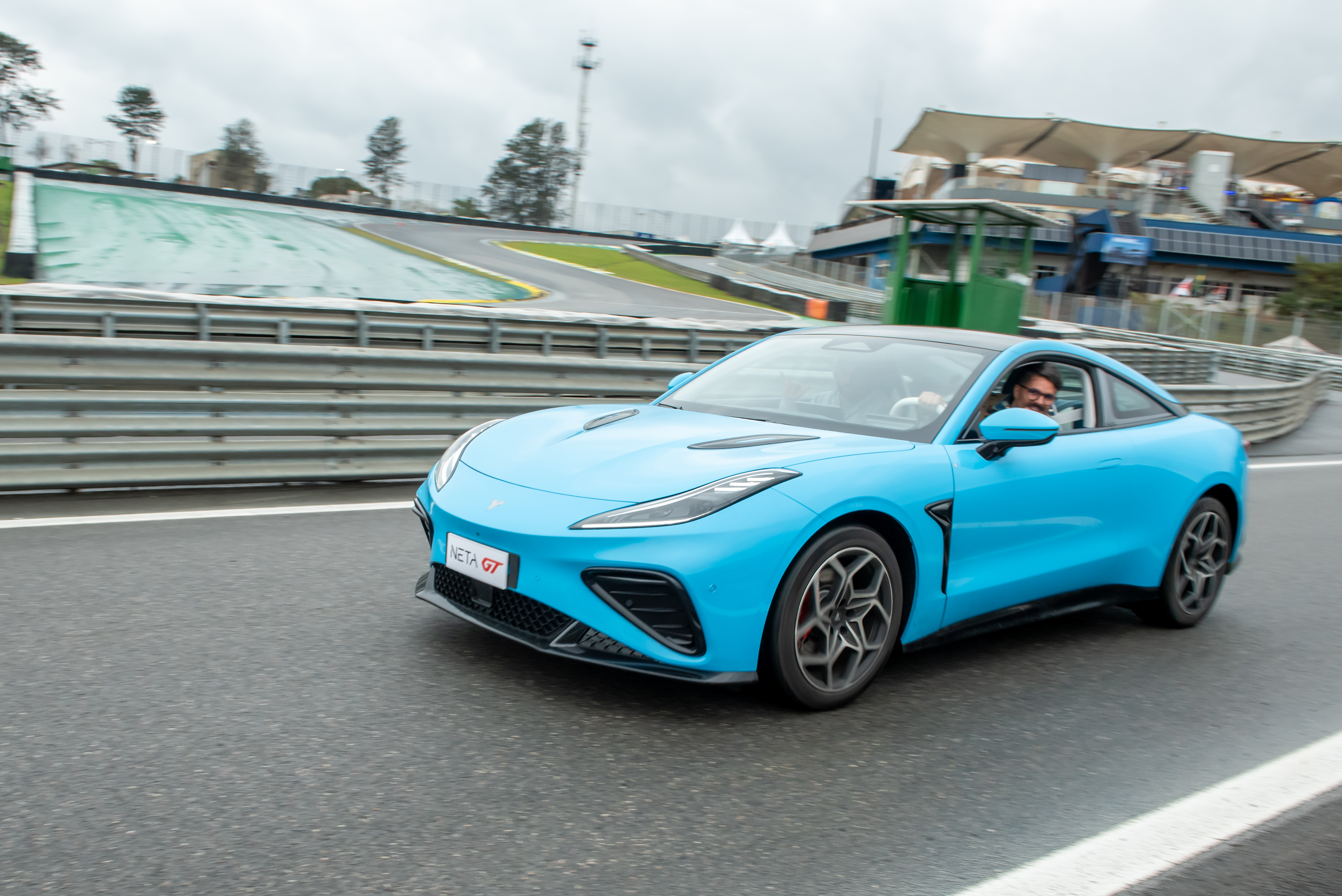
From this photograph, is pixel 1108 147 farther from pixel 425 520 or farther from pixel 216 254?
pixel 425 520

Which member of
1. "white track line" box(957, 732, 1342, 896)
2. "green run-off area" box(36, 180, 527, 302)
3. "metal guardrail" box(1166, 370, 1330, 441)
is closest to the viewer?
"white track line" box(957, 732, 1342, 896)

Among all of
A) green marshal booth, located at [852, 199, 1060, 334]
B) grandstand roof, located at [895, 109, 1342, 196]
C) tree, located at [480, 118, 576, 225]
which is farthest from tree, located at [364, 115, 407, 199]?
green marshal booth, located at [852, 199, 1060, 334]

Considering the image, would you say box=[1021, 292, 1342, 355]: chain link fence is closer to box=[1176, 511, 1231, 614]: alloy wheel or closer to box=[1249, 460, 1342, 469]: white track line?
box=[1249, 460, 1342, 469]: white track line

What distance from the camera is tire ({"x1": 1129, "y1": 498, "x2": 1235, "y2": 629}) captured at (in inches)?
213

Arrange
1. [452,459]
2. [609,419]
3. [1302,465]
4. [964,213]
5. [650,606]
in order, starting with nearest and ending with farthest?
[650,606] < [452,459] < [609,419] < [1302,465] < [964,213]

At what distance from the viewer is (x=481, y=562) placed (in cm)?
382

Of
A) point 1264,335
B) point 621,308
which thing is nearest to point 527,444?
point 621,308

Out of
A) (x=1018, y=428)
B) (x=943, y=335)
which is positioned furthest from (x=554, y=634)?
(x=943, y=335)

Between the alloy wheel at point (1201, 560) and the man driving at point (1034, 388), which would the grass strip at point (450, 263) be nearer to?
the alloy wheel at point (1201, 560)

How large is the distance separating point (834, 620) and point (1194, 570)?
8.37 feet

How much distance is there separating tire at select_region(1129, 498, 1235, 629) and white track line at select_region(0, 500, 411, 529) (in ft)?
13.4

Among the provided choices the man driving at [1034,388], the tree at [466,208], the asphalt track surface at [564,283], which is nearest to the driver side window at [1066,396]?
the man driving at [1034,388]

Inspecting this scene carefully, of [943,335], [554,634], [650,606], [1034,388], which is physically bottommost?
[554,634]

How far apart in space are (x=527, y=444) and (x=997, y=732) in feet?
6.29
